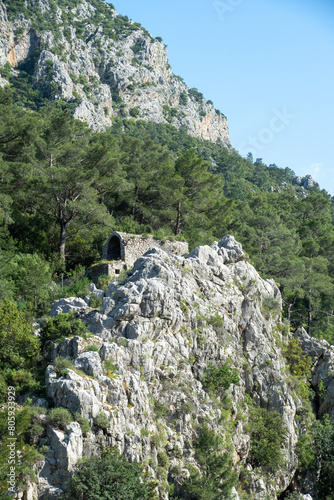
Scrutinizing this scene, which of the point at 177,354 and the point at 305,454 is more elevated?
the point at 177,354

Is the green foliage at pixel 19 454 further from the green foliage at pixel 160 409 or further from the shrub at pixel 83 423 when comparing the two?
the green foliage at pixel 160 409

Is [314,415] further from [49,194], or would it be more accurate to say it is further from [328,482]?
[49,194]

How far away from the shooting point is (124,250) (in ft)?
89.9

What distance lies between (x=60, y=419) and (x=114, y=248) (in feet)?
49.1

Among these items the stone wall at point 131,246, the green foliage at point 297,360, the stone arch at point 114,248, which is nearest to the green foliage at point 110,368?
the stone wall at point 131,246

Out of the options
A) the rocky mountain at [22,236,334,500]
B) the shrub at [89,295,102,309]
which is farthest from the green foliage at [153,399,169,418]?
the shrub at [89,295,102,309]

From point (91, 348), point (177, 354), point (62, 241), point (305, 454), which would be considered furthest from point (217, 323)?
point (62, 241)

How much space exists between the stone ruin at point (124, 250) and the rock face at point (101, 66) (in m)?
63.8

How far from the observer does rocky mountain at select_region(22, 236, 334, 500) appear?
654 inches

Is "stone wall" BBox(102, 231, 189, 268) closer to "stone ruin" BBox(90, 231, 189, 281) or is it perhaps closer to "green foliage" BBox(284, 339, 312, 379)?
"stone ruin" BBox(90, 231, 189, 281)

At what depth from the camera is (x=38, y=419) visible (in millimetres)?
15383

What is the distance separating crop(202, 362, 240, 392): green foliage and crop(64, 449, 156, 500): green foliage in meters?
6.96

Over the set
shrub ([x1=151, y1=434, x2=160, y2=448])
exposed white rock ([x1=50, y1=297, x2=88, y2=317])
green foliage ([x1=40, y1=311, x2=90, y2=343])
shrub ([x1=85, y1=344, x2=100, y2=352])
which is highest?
exposed white rock ([x1=50, y1=297, x2=88, y2=317])

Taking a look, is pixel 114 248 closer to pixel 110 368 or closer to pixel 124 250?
pixel 124 250
